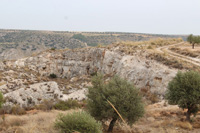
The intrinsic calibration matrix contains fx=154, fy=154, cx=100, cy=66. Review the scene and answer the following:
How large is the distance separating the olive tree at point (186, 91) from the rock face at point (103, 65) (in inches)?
269

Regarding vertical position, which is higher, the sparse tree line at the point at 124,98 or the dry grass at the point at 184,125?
the sparse tree line at the point at 124,98

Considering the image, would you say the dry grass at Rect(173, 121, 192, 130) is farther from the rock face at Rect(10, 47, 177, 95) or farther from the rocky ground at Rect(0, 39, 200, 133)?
the rock face at Rect(10, 47, 177, 95)

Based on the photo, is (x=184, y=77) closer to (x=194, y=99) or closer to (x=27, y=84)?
(x=194, y=99)

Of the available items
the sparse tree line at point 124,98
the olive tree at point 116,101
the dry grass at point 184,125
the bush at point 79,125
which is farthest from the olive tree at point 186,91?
the bush at point 79,125

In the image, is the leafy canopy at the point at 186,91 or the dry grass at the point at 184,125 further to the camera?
the dry grass at the point at 184,125

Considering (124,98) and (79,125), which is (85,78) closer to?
(124,98)

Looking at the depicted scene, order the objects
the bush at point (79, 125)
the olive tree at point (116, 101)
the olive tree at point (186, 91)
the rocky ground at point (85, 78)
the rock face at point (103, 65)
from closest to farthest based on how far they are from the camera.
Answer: the bush at point (79, 125)
the olive tree at point (116, 101)
the olive tree at point (186, 91)
the rocky ground at point (85, 78)
the rock face at point (103, 65)

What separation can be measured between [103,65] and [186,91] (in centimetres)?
1944

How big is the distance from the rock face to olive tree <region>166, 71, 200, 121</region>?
6845mm

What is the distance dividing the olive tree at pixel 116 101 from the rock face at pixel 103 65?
931cm

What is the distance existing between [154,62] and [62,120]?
15533 millimetres

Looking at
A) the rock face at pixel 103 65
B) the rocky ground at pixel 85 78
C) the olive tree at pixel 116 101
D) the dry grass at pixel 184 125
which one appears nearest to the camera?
the olive tree at pixel 116 101

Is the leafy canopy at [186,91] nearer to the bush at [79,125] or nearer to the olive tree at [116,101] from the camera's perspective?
the olive tree at [116,101]

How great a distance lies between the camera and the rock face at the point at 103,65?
680 inches
